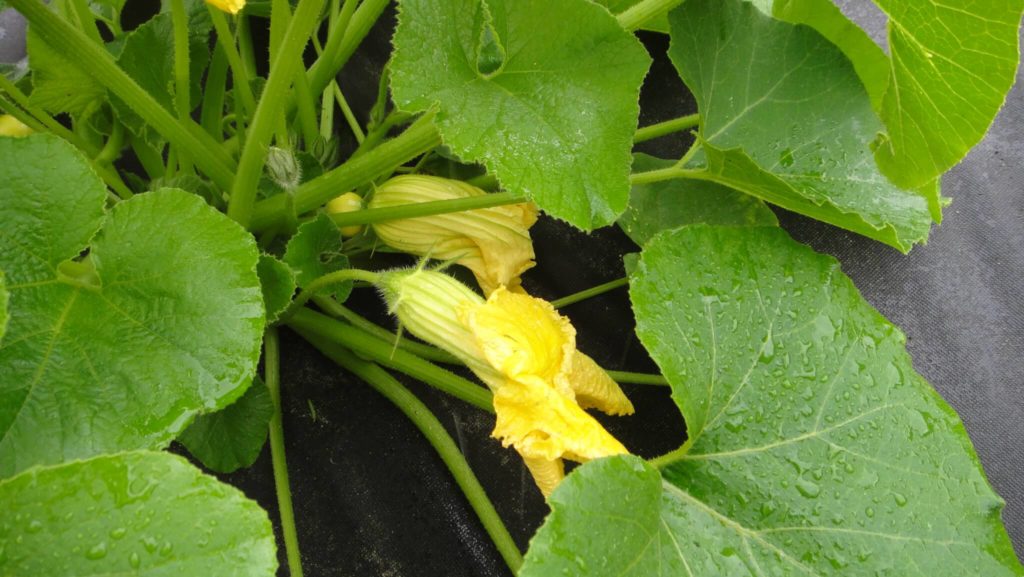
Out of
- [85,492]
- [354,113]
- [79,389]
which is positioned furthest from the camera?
[354,113]

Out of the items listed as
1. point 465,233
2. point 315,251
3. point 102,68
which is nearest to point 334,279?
point 315,251

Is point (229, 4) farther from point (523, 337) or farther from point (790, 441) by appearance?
point (790, 441)

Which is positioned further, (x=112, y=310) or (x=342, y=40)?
(x=342, y=40)

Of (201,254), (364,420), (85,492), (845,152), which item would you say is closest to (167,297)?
(201,254)

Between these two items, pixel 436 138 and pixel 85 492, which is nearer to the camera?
pixel 85 492

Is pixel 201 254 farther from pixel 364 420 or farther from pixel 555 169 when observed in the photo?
pixel 364 420

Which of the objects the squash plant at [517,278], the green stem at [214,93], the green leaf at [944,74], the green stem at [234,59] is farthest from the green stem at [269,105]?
the green leaf at [944,74]

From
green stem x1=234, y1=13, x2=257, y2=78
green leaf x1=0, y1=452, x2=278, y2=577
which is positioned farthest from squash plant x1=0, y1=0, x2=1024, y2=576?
green stem x1=234, y1=13, x2=257, y2=78

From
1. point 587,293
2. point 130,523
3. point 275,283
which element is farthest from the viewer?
point 587,293

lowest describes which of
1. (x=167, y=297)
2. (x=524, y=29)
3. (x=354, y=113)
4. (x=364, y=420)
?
(x=364, y=420)
